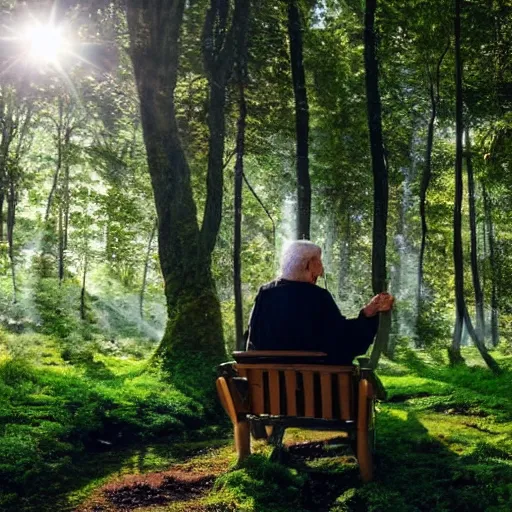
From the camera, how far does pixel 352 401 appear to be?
480cm

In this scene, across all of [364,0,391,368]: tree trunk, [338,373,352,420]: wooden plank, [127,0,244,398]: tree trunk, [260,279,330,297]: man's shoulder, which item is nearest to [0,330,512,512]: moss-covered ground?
Answer: [338,373,352,420]: wooden plank

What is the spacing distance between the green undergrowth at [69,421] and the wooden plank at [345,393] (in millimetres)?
2539

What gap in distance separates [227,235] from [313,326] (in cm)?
1997

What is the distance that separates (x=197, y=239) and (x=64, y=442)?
5.62 m

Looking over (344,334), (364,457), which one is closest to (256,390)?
(344,334)

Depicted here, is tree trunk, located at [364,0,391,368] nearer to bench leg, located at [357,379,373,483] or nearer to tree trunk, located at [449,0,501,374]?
tree trunk, located at [449,0,501,374]

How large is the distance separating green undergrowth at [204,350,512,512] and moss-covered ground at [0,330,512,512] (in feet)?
0.04

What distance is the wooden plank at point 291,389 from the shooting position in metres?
4.90

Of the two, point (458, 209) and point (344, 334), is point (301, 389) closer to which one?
point (344, 334)

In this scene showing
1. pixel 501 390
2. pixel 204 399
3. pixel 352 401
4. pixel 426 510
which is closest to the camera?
pixel 426 510

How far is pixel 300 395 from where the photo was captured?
495 centimetres

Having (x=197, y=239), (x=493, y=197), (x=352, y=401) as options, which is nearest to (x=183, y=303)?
(x=197, y=239)

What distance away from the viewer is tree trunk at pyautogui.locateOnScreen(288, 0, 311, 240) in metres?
13.1

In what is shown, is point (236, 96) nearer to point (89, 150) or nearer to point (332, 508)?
point (89, 150)
